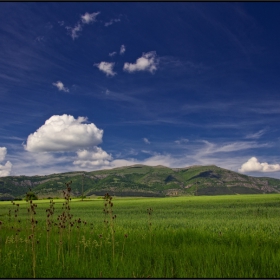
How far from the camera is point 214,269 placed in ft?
21.2

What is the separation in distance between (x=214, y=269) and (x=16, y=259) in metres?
5.64

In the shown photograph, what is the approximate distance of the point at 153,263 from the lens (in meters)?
7.57

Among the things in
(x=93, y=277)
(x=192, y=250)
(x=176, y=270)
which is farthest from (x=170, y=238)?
(x=93, y=277)

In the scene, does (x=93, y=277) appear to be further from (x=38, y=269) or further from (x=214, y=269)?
(x=214, y=269)

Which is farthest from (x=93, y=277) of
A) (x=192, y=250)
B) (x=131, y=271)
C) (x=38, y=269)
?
(x=192, y=250)

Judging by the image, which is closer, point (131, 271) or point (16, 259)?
point (131, 271)

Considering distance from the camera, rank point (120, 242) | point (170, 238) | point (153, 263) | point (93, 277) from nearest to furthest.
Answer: point (93, 277), point (153, 263), point (120, 242), point (170, 238)

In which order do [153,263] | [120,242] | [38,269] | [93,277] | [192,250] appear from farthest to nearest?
1. [120,242]
2. [192,250]
3. [153,263]
4. [38,269]
5. [93,277]

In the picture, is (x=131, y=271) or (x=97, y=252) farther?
(x=97, y=252)

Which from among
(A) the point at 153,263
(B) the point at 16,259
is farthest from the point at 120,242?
(B) the point at 16,259

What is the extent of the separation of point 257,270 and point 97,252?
16.0 ft

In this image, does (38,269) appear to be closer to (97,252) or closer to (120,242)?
(97,252)

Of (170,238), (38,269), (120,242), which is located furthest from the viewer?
(170,238)

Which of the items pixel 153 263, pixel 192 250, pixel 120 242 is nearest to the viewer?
pixel 153 263
